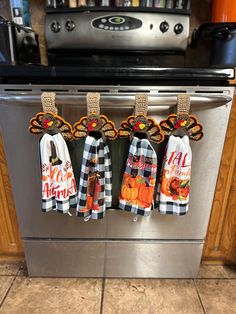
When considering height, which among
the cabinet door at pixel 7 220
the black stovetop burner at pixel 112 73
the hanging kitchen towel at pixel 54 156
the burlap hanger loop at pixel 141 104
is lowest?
the cabinet door at pixel 7 220

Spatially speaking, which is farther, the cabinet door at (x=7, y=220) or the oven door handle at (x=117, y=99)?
the cabinet door at (x=7, y=220)

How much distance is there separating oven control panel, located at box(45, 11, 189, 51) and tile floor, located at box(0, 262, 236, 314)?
1022 mm

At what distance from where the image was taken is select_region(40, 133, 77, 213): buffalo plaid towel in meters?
0.70

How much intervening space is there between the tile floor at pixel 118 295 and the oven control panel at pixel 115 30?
1022mm

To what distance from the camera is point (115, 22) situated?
884 mm

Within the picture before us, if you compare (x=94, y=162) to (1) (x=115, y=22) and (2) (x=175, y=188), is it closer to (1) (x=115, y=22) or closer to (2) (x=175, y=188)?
(2) (x=175, y=188)

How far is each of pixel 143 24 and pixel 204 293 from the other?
115 centimetres

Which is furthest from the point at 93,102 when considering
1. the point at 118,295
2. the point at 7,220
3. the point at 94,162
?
the point at 118,295

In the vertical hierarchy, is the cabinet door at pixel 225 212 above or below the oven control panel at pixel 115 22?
below

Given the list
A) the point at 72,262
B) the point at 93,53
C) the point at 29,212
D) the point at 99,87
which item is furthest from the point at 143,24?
the point at 72,262

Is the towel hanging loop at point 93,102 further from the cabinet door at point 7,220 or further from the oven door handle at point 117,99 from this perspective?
the cabinet door at point 7,220

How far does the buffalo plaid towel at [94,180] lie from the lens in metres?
0.71

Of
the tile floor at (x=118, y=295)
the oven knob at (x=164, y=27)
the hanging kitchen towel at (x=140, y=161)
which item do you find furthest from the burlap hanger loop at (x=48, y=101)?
the tile floor at (x=118, y=295)

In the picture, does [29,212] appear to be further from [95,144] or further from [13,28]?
[13,28]
